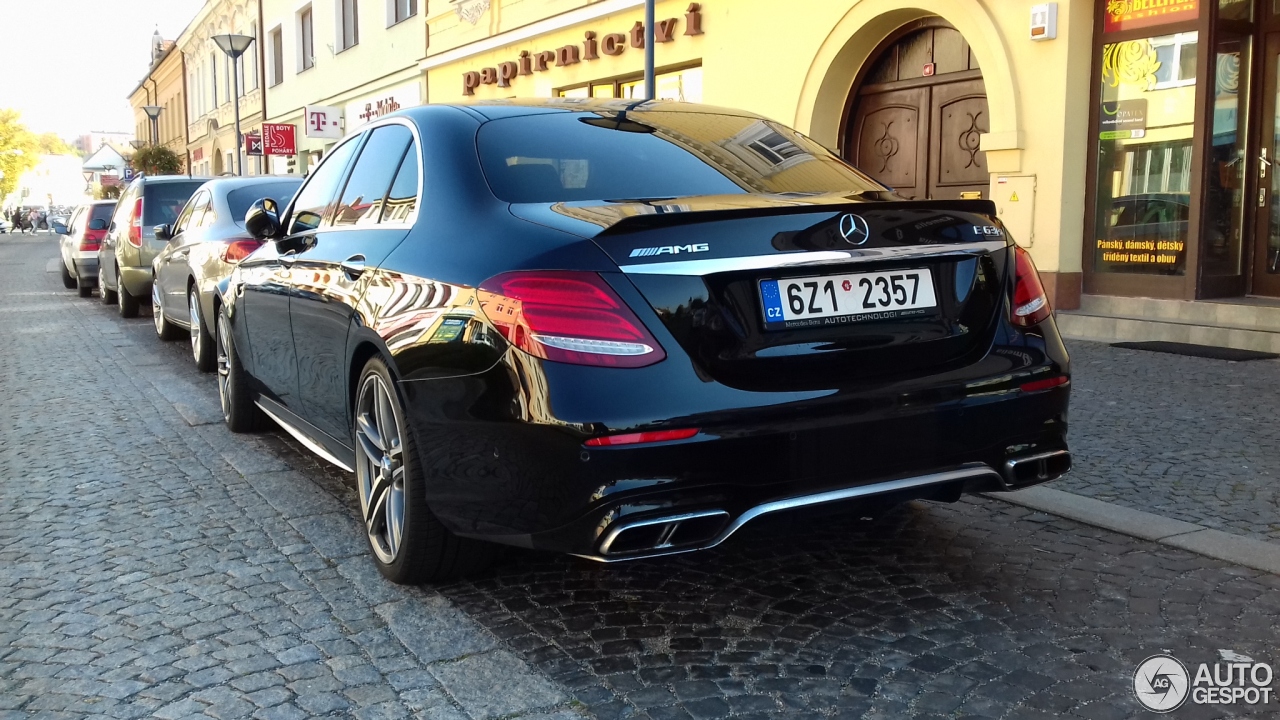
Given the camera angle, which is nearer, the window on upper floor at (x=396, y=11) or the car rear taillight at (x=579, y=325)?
the car rear taillight at (x=579, y=325)

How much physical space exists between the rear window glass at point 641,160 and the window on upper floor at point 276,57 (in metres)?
34.0

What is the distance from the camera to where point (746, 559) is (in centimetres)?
393

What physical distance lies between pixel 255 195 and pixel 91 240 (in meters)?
9.54

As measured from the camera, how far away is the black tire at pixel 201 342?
853 centimetres

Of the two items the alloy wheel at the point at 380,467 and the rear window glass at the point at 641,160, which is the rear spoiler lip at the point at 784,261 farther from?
the alloy wheel at the point at 380,467

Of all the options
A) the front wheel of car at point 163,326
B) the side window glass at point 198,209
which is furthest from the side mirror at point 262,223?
the front wheel of car at point 163,326

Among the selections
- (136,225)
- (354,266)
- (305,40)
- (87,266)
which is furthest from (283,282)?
(305,40)

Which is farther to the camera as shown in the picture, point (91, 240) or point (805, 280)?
point (91, 240)

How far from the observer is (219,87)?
4588 centimetres

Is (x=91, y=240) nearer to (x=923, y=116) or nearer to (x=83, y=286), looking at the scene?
(x=83, y=286)

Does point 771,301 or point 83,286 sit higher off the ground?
point 771,301

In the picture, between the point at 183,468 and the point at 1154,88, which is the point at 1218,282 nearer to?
the point at 1154,88

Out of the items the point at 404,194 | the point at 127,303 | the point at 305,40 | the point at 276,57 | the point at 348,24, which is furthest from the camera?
the point at 276,57

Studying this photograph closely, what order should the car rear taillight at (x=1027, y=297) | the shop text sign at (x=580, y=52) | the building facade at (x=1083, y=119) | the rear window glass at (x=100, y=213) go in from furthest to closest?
the rear window glass at (x=100, y=213)
the shop text sign at (x=580, y=52)
the building facade at (x=1083, y=119)
the car rear taillight at (x=1027, y=297)
